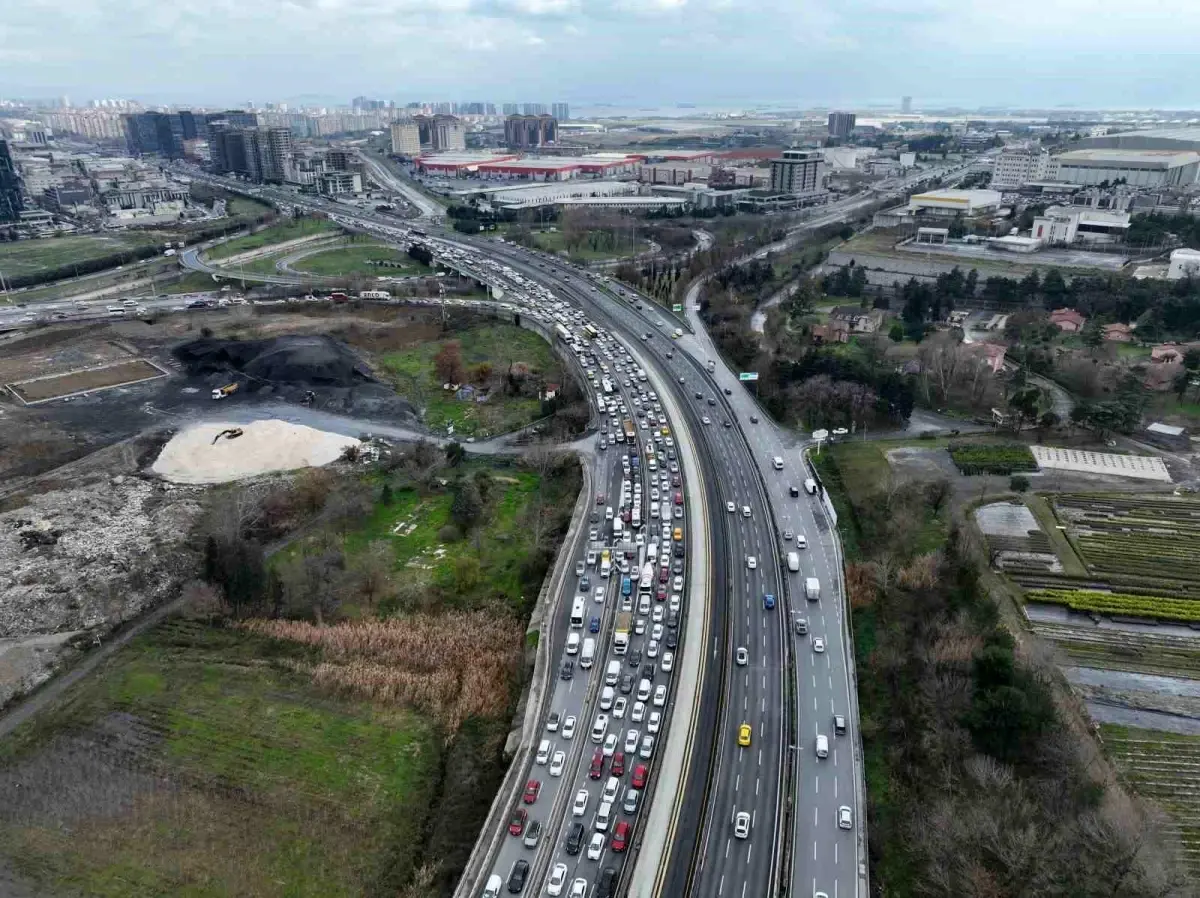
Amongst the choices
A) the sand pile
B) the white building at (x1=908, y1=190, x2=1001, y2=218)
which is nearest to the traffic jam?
the sand pile

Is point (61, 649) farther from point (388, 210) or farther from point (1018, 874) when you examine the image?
point (388, 210)

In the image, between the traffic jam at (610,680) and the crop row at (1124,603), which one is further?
the crop row at (1124,603)

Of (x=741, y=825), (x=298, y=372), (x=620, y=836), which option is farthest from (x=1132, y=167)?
(x=620, y=836)

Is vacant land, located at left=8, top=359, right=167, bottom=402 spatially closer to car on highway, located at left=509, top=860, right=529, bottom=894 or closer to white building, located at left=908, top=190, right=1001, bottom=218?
car on highway, located at left=509, top=860, right=529, bottom=894

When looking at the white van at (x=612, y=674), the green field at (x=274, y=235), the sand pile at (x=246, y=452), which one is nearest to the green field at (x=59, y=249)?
the green field at (x=274, y=235)

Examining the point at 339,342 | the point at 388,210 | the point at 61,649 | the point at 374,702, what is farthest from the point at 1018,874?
the point at 388,210

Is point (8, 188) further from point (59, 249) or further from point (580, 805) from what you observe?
point (580, 805)

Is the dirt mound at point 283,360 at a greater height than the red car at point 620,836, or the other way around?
the dirt mound at point 283,360

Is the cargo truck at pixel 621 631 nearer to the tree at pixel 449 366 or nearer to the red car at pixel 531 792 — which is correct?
the red car at pixel 531 792
